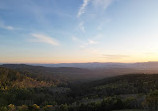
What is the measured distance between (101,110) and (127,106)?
3185mm

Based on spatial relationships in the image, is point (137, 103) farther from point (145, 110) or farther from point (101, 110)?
point (101, 110)

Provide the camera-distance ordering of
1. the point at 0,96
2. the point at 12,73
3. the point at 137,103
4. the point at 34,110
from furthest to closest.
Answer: the point at 12,73
the point at 0,96
the point at 34,110
the point at 137,103

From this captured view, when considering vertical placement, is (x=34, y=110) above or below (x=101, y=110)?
below

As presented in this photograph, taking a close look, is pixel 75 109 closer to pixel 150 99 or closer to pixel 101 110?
pixel 101 110

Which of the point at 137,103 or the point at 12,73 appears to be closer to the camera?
the point at 137,103

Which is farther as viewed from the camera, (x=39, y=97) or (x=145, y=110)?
(x=39, y=97)

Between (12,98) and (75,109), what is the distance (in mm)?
38036

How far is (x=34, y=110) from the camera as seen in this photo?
20.5 meters

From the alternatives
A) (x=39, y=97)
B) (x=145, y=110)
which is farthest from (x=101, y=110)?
(x=39, y=97)

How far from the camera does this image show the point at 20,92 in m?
53.2

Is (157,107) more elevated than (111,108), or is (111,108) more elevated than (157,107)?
(157,107)

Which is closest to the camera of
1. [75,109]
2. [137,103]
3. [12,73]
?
[137,103]

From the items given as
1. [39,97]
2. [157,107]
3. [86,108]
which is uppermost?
[157,107]

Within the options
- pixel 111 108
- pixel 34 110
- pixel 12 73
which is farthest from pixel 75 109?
pixel 12 73
